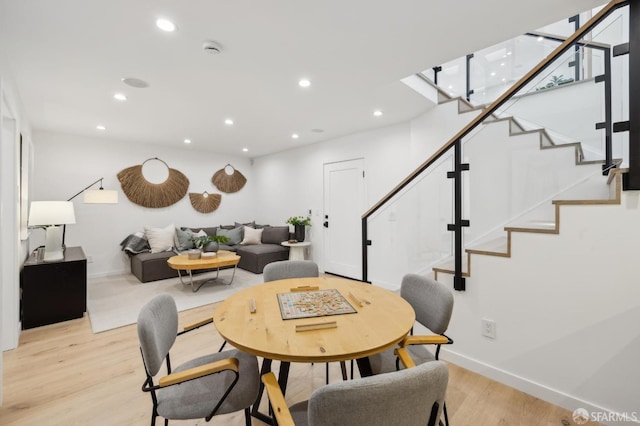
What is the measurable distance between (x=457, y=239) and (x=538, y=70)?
1.33m

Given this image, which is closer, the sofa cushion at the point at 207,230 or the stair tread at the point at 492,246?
the stair tread at the point at 492,246

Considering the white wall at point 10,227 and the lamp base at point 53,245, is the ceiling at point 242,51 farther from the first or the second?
the lamp base at point 53,245

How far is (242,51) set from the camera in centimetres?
229

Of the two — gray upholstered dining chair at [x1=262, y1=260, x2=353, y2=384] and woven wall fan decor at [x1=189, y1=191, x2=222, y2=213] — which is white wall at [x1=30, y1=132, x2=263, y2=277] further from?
gray upholstered dining chair at [x1=262, y1=260, x2=353, y2=384]

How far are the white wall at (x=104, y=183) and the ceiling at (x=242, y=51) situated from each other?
120 cm

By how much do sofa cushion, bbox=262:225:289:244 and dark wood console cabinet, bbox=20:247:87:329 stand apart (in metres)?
3.18

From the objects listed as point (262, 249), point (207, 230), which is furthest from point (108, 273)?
point (262, 249)

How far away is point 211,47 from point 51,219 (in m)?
2.71

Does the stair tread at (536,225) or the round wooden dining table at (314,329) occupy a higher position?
the stair tread at (536,225)

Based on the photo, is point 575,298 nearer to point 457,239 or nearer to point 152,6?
point 457,239

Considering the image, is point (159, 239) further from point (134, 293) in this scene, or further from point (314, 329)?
point (314, 329)

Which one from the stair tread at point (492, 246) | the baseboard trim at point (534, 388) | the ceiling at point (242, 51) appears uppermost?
the ceiling at point (242, 51)

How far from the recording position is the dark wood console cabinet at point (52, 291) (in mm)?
2973

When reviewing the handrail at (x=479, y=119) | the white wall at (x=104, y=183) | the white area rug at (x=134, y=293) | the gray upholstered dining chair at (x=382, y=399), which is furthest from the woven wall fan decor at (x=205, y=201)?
the gray upholstered dining chair at (x=382, y=399)
